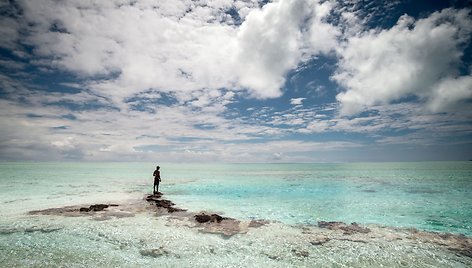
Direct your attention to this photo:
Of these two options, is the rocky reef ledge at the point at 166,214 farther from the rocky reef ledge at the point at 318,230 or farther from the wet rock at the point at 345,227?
the wet rock at the point at 345,227

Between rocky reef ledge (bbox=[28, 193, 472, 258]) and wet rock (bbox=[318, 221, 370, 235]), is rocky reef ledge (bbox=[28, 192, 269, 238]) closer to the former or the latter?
rocky reef ledge (bbox=[28, 193, 472, 258])

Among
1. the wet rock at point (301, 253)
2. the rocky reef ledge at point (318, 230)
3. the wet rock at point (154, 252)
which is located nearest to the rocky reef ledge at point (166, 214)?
the rocky reef ledge at point (318, 230)

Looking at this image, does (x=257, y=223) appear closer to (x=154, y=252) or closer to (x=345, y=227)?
(x=345, y=227)

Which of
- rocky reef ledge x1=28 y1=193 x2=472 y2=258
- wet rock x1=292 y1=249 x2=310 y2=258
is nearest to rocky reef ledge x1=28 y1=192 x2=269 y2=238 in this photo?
rocky reef ledge x1=28 y1=193 x2=472 y2=258

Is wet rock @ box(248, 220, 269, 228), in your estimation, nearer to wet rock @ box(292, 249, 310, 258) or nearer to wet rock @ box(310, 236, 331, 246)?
wet rock @ box(310, 236, 331, 246)

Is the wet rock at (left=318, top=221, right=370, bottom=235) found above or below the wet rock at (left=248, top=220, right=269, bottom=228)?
below

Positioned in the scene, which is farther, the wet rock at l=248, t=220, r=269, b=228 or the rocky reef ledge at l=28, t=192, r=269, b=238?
the wet rock at l=248, t=220, r=269, b=228

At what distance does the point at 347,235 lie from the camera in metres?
14.3

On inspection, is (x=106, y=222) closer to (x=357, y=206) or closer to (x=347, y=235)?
(x=347, y=235)

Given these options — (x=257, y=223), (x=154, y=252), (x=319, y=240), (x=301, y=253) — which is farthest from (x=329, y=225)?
(x=154, y=252)

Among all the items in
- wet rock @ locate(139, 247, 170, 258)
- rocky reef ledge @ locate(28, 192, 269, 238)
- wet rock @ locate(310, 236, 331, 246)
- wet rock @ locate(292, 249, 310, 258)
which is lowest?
wet rock @ locate(292, 249, 310, 258)

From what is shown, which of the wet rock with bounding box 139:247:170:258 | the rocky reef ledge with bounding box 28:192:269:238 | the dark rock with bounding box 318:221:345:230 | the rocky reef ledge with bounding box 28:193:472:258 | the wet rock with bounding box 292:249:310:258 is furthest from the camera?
the dark rock with bounding box 318:221:345:230

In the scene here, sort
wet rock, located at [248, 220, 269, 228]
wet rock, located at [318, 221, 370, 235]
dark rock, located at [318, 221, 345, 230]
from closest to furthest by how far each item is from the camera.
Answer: wet rock, located at [318, 221, 370, 235]
dark rock, located at [318, 221, 345, 230]
wet rock, located at [248, 220, 269, 228]

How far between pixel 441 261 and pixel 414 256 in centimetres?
94
